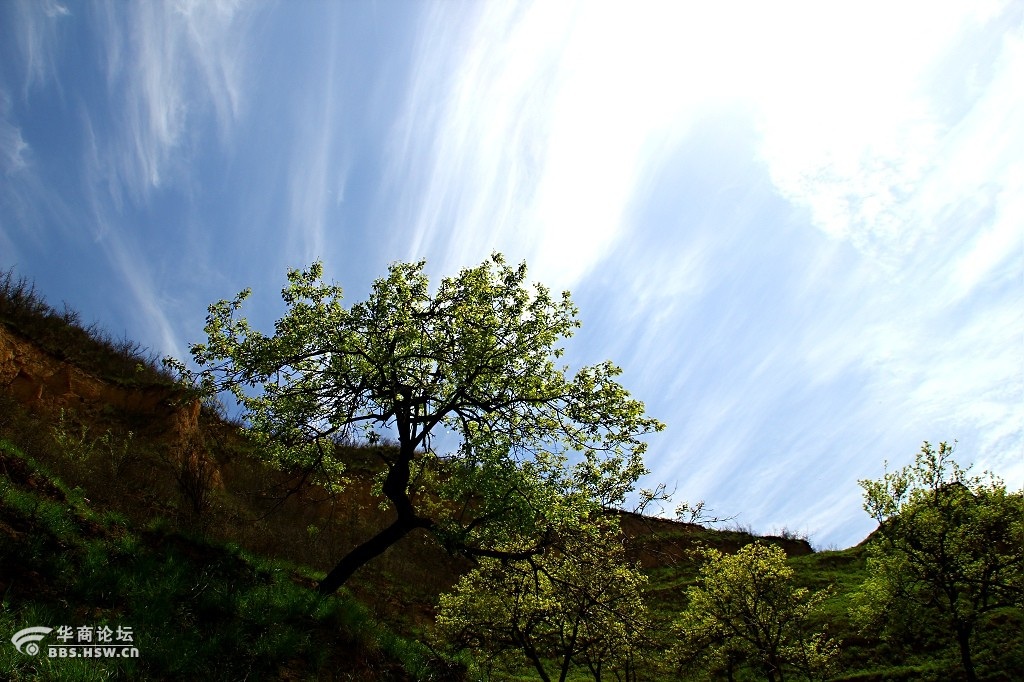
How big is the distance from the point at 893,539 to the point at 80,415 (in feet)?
122

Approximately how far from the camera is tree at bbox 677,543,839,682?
74.4 ft

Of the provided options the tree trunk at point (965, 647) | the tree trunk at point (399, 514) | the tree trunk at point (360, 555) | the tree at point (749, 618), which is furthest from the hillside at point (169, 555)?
the tree at point (749, 618)

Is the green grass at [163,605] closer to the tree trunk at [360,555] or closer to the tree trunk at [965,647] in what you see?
the tree trunk at [360,555]

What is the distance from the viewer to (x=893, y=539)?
21906 millimetres

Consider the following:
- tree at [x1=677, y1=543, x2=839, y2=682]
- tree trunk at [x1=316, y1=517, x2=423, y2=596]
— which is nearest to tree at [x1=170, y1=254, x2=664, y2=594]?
tree trunk at [x1=316, y1=517, x2=423, y2=596]

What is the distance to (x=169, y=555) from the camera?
11211 mm

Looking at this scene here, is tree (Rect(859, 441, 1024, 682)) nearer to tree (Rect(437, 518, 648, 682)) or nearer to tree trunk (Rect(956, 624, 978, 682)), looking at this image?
tree trunk (Rect(956, 624, 978, 682))

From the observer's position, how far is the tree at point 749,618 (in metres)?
22.7

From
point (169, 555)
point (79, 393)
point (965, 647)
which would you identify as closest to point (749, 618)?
point (965, 647)

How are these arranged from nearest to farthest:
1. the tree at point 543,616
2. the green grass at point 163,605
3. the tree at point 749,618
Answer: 1. the green grass at point 163,605
2. the tree at point 543,616
3. the tree at point 749,618

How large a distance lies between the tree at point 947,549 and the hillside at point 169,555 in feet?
13.1

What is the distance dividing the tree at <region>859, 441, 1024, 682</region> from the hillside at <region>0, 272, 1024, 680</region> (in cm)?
399

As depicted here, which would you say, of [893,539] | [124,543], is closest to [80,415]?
[124,543]

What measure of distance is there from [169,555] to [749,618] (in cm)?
2322
